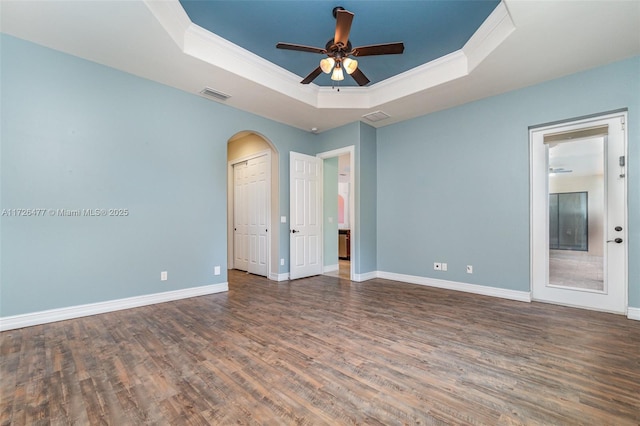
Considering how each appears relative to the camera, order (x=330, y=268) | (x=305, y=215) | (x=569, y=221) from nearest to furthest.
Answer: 1. (x=569, y=221)
2. (x=305, y=215)
3. (x=330, y=268)

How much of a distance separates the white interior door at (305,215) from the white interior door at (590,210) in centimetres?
360

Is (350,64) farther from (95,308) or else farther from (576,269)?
(95,308)

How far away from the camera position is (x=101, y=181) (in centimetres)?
340

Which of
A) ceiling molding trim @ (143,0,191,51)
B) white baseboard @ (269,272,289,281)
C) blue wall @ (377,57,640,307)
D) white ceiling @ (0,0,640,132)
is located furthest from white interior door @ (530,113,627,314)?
ceiling molding trim @ (143,0,191,51)

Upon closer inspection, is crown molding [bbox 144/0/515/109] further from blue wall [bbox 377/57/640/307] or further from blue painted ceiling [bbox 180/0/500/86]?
blue wall [bbox 377/57/640/307]

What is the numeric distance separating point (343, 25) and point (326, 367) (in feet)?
9.53

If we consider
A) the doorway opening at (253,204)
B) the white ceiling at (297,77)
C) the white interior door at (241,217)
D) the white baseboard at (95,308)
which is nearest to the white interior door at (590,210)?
the white ceiling at (297,77)

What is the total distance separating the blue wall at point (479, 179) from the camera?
3.29 metres

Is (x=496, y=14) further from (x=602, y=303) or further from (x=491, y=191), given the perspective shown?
(x=602, y=303)

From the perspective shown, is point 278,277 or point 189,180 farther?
point 278,277

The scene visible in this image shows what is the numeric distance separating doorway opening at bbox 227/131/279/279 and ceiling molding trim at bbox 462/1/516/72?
Result: 341 centimetres

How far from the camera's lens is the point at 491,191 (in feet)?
13.7

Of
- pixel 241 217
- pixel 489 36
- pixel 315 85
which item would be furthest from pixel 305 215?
pixel 489 36

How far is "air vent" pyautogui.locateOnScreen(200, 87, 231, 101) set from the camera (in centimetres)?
400
